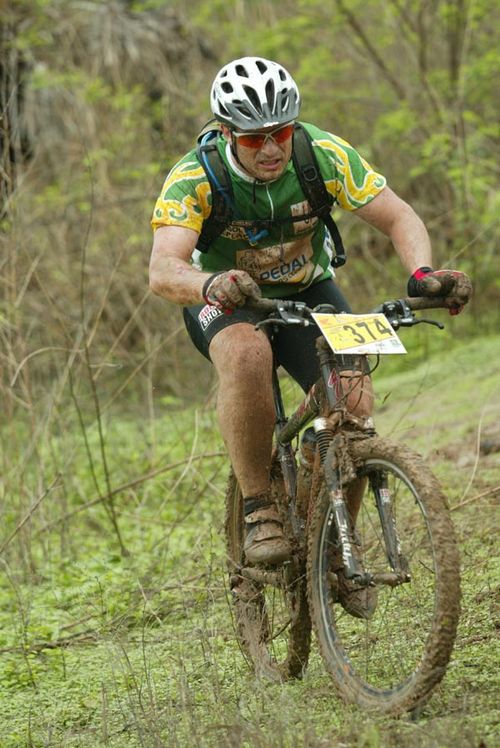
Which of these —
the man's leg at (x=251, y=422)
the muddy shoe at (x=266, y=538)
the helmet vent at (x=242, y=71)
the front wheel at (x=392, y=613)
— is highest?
the helmet vent at (x=242, y=71)

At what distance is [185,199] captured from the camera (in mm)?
4316

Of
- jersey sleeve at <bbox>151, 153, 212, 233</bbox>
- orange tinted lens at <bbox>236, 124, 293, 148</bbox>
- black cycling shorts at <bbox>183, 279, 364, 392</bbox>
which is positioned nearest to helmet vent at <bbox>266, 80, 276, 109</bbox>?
orange tinted lens at <bbox>236, 124, 293, 148</bbox>

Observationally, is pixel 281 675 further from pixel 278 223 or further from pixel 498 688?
pixel 278 223

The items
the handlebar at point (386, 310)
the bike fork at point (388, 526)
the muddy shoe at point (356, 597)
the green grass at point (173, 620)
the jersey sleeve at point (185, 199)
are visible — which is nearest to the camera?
the green grass at point (173, 620)

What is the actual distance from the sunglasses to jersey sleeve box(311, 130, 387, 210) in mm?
162

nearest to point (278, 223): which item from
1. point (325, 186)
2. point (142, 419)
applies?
point (325, 186)

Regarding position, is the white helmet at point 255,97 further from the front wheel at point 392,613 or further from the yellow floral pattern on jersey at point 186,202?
the front wheel at point 392,613

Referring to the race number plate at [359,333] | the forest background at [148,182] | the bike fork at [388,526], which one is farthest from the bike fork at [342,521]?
the forest background at [148,182]

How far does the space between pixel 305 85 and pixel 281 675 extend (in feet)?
42.4

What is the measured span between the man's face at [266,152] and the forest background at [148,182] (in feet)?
8.97

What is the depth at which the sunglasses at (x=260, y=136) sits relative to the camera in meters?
4.31

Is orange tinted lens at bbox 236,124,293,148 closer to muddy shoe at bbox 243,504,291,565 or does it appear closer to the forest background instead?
muddy shoe at bbox 243,504,291,565

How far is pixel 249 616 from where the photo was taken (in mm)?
4777

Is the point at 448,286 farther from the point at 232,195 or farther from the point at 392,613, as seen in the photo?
the point at 392,613
